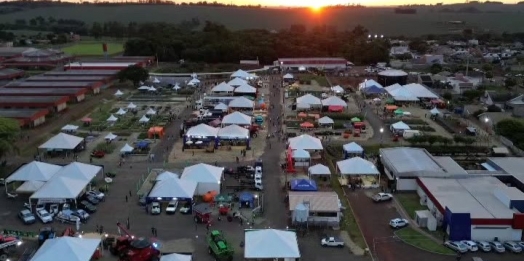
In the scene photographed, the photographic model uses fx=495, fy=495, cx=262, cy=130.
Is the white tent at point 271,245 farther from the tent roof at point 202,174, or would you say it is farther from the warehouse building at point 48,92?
the warehouse building at point 48,92

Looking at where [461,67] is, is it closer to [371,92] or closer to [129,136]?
[371,92]

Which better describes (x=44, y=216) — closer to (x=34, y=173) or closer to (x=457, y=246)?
(x=34, y=173)

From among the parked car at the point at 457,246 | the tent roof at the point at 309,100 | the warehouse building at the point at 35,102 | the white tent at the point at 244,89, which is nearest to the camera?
the parked car at the point at 457,246

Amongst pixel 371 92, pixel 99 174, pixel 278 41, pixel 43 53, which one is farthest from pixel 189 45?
pixel 99 174

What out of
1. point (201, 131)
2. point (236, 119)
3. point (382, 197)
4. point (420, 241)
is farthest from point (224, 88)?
point (420, 241)

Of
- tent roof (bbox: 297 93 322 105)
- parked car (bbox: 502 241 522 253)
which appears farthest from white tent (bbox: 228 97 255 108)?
parked car (bbox: 502 241 522 253)

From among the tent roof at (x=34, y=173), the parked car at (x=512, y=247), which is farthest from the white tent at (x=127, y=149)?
the parked car at (x=512, y=247)

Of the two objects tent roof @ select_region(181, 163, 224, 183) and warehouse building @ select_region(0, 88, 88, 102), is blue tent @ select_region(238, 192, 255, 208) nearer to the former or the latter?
tent roof @ select_region(181, 163, 224, 183)
